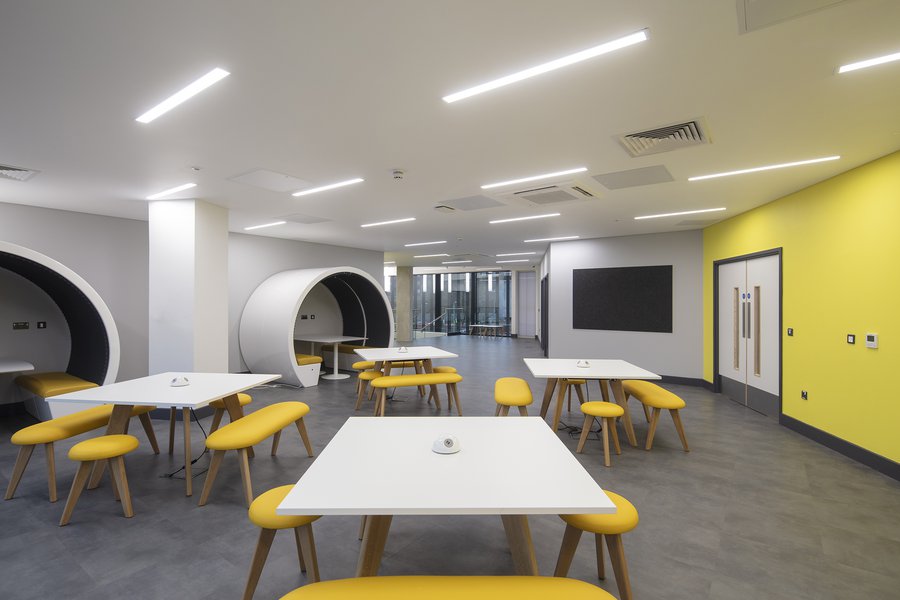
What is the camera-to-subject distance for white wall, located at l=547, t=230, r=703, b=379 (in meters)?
7.84

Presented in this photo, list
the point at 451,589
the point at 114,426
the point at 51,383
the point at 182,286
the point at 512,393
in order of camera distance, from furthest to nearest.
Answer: the point at 182,286 → the point at 51,383 → the point at 512,393 → the point at 114,426 → the point at 451,589

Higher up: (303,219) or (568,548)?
(303,219)

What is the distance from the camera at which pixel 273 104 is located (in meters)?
2.87

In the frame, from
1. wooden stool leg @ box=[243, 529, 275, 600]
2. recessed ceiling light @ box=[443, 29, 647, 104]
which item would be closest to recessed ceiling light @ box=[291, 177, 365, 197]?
recessed ceiling light @ box=[443, 29, 647, 104]

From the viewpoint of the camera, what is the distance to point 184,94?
8.92 ft

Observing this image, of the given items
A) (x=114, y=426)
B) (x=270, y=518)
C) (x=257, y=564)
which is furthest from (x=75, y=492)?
(x=270, y=518)

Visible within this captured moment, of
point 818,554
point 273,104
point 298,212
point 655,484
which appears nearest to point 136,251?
point 298,212

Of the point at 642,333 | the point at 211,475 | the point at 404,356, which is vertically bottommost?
the point at 211,475

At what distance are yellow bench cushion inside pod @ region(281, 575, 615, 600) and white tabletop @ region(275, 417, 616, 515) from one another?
25 centimetres

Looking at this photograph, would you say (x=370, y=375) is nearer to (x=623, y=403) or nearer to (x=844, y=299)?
(x=623, y=403)

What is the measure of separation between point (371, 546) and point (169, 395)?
249cm

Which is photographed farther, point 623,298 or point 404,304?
point 404,304

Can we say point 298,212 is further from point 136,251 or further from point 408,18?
point 408,18

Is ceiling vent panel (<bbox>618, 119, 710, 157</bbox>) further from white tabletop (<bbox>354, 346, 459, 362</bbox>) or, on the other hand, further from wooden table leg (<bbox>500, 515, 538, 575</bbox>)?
white tabletop (<bbox>354, 346, 459, 362</bbox>)
